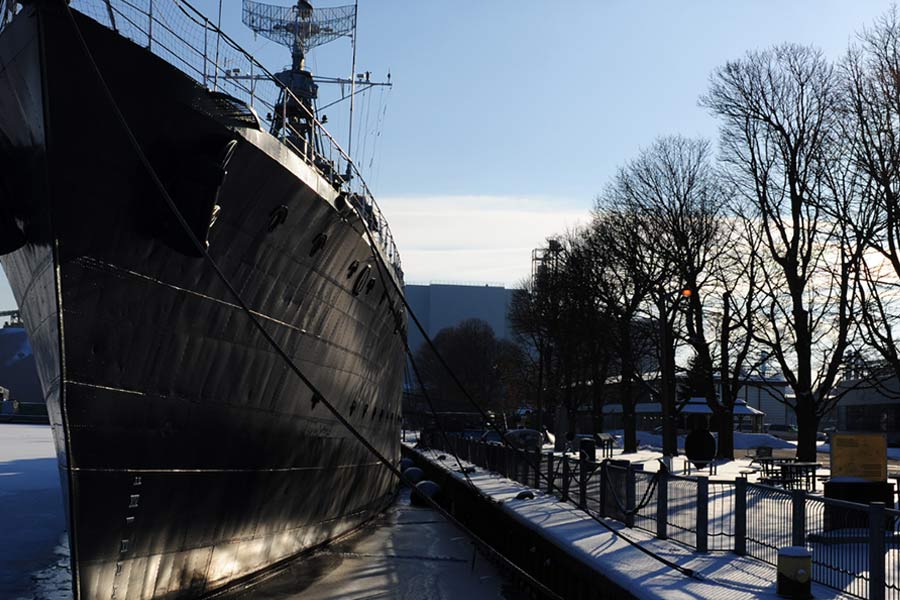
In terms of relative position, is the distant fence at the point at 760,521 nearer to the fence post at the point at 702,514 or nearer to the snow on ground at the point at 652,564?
the fence post at the point at 702,514

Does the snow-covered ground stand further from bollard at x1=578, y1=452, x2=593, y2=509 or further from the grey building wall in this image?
the grey building wall

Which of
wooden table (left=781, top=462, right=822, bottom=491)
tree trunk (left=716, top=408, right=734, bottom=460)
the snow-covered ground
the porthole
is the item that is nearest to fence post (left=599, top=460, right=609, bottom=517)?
the porthole

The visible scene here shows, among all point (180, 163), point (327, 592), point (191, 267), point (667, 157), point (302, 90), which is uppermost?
point (667, 157)

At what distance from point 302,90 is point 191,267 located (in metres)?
13.6

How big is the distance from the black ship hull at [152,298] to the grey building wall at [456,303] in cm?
13709

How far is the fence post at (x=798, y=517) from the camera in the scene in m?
10.9

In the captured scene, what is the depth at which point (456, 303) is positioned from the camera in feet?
501

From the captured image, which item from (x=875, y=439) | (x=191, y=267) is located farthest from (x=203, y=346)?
(x=875, y=439)

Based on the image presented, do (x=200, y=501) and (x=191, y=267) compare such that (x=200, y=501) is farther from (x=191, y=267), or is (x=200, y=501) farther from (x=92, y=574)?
(x=191, y=267)

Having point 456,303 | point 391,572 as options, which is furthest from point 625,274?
point 456,303

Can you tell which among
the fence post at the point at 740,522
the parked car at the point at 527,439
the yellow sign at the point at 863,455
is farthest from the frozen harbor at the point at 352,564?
the parked car at the point at 527,439

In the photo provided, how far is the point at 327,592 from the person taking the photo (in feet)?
43.8

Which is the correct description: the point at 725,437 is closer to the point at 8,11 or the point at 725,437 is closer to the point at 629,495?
the point at 629,495

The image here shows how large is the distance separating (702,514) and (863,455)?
13.2 ft
